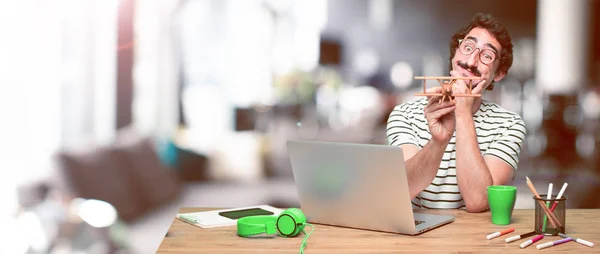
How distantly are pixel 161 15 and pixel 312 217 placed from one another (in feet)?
10.4

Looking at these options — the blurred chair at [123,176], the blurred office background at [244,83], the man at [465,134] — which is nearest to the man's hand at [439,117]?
the man at [465,134]

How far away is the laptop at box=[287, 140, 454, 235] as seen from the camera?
58.8 inches

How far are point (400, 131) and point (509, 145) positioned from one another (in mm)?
336

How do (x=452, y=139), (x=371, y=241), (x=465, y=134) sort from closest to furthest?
(x=371, y=241)
(x=465, y=134)
(x=452, y=139)

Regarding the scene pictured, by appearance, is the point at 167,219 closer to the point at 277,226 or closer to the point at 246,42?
the point at 246,42

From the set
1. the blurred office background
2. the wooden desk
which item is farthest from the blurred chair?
the wooden desk

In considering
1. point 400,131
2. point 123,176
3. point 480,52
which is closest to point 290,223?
point 400,131

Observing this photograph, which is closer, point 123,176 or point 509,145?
point 509,145

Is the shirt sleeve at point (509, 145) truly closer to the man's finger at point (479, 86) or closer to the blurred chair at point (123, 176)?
the man's finger at point (479, 86)

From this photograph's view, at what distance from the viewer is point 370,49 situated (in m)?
4.41

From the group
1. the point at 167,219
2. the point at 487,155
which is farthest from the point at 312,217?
the point at 167,219

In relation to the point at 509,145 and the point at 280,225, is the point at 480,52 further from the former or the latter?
the point at 280,225

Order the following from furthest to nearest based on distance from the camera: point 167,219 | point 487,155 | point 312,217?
point 167,219
point 487,155
point 312,217

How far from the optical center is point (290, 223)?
1529 mm
